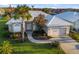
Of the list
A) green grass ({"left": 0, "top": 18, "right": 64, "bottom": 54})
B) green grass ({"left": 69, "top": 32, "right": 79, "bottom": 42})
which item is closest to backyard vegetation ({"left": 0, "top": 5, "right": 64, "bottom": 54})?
green grass ({"left": 0, "top": 18, "right": 64, "bottom": 54})

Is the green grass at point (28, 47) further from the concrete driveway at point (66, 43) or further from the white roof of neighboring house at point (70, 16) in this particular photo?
the white roof of neighboring house at point (70, 16)

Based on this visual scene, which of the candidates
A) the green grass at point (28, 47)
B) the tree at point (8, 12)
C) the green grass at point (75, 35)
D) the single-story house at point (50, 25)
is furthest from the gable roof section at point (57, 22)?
the tree at point (8, 12)

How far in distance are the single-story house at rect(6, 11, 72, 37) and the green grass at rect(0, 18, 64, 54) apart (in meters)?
0.09

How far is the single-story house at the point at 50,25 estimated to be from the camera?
10.4 feet

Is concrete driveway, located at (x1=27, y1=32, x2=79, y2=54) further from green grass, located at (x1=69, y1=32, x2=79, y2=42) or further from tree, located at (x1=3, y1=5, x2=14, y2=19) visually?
tree, located at (x1=3, y1=5, x2=14, y2=19)

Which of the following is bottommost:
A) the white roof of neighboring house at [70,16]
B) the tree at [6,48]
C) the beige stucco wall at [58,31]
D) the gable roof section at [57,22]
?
the tree at [6,48]

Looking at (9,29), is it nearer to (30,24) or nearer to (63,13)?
(30,24)

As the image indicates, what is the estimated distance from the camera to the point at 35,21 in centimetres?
316

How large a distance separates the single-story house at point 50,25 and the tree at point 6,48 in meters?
0.14

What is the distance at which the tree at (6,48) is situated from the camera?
124 inches

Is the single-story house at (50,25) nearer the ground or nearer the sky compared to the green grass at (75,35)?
nearer the sky

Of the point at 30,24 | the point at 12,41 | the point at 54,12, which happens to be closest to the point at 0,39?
the point at 12,41

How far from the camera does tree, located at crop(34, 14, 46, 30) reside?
3.16m
